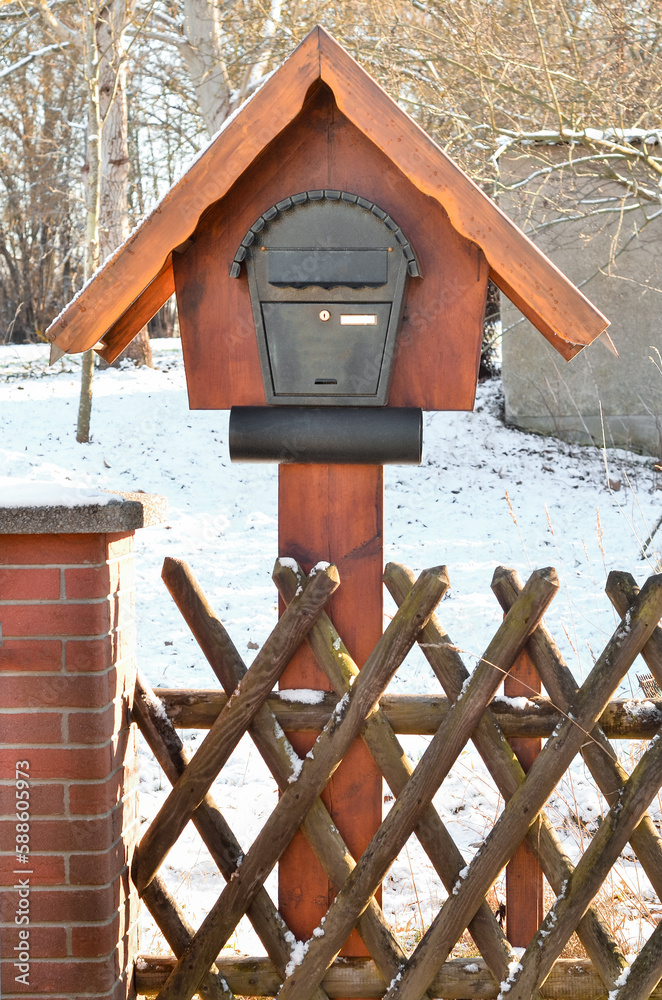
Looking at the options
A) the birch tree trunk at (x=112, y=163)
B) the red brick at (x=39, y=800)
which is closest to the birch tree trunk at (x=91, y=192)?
the birch tree trunk at (x=112, y=163)

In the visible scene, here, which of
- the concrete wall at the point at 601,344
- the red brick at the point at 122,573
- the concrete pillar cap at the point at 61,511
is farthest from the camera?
the concrete wall at the point at 601,344

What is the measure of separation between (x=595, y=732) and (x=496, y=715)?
9.6 inches

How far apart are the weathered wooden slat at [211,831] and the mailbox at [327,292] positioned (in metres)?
0.91

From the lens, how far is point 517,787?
2084 millimetres

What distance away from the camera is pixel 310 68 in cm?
194

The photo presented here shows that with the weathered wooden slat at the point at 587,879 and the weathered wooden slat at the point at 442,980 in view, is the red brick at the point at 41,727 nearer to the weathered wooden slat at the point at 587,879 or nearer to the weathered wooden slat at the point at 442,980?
the weathered wooden slat at the point at 442,980

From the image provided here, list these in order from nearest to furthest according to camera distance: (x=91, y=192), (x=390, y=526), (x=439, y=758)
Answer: (x=439, y=758) < (x=390, y=526) < (x=91, y=192)

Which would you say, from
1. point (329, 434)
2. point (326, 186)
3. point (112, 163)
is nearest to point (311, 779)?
point (329, 434)

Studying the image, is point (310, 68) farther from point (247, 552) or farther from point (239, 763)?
point (247, 552)

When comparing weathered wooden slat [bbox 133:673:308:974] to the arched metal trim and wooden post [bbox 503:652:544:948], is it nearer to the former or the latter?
wooden post [bbox 503:652:544:948]

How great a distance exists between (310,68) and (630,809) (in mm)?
1949

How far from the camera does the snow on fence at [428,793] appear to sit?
2.07 metres

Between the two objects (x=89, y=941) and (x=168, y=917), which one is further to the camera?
(x=168, y=917)

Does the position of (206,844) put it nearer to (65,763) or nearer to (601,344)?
(65,763)
